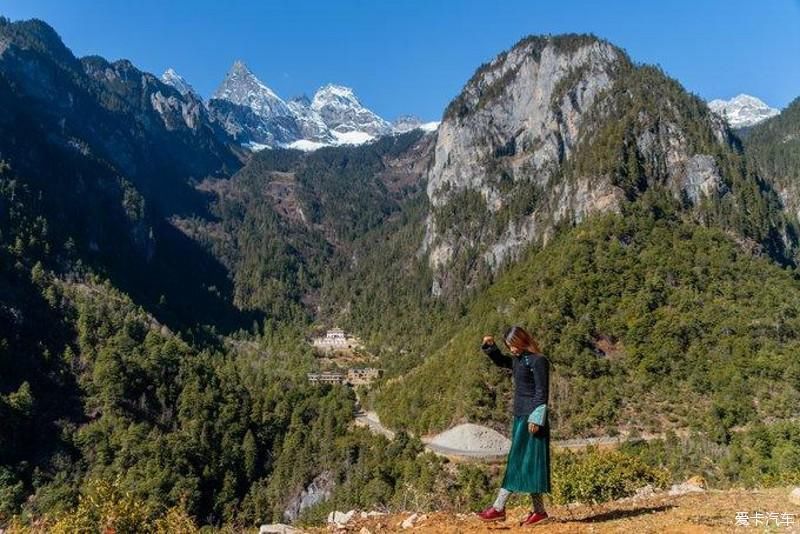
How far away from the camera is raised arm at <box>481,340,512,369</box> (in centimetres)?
1558

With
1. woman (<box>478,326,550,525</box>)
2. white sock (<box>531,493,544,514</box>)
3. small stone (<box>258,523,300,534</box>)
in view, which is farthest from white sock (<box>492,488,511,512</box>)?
small stone (<box>258,523,300,534</box>)

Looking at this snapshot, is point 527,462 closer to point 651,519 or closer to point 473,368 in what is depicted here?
point 651,519

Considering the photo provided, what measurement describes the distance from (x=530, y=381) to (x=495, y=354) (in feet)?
3.72

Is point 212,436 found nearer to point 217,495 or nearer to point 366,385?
point 217,495

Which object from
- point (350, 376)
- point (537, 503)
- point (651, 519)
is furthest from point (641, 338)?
point (537, 503)

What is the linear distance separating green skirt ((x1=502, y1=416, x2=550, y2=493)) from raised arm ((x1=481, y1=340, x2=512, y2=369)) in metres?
1.42

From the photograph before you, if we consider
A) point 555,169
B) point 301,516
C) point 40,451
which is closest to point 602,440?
point 301,516

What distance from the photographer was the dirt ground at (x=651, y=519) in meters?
15.0

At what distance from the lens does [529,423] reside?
584 inches

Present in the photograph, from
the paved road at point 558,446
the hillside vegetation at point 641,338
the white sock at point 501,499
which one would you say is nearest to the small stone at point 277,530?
the white sock at point 501,499

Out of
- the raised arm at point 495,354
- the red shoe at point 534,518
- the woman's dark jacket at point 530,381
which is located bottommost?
the red shoe at point 534,518

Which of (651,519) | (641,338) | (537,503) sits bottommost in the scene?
(651,519)

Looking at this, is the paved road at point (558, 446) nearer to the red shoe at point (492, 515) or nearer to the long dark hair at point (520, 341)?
the red shoe at point (492, 515)

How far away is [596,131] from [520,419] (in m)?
179
